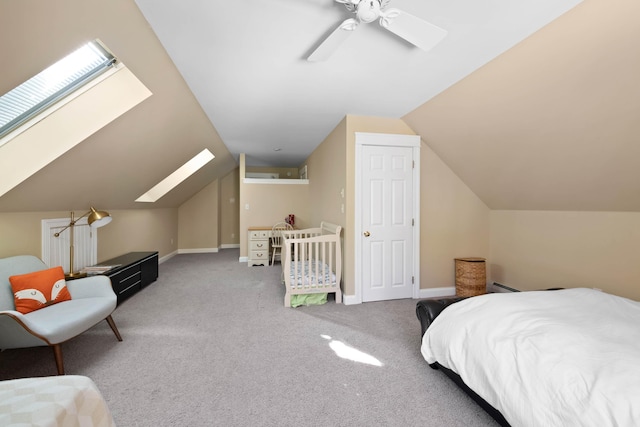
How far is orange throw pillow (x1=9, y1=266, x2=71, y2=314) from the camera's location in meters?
1.96

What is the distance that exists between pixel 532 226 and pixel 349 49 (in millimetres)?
3073

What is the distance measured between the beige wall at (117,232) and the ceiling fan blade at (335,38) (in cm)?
306

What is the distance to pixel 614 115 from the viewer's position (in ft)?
5.91

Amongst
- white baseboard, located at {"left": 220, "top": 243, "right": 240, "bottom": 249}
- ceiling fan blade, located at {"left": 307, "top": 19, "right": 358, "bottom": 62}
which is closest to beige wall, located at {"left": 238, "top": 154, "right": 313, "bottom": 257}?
white baseboard, located at {"left": 220, "top": 243, "right": 240, "bottom": 249}

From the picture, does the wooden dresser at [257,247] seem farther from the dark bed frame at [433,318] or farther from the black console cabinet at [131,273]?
the dark bed frame at [433,318]

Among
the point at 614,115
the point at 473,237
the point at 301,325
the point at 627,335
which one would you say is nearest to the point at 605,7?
the point at 614,115

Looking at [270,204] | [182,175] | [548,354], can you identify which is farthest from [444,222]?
[182,175]

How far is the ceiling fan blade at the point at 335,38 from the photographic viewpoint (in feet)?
4.72

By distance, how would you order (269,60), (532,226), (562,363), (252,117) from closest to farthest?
(562,363), (269,60), (532,226), (252,117)

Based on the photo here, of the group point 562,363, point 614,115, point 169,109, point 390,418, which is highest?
point 169,109

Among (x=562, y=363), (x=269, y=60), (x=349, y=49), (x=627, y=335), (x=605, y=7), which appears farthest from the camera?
(x=269, y=60)

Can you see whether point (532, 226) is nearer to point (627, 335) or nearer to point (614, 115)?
point (614, 115)

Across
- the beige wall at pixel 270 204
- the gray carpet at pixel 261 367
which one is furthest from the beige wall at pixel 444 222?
the beige wall at pixel 270 204

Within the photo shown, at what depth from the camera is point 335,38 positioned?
1.58 metres
